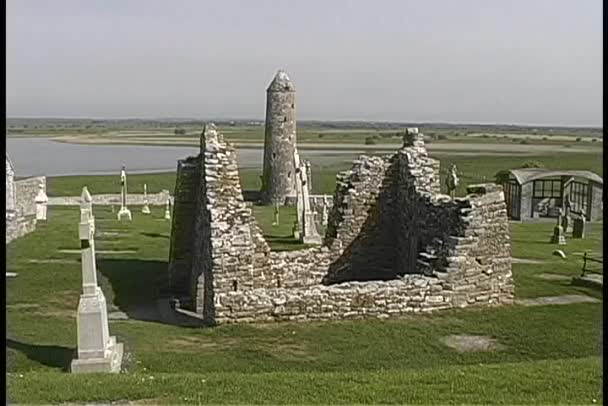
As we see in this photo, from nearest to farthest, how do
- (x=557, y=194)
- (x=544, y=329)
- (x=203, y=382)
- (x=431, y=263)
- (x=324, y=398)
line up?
(x=324, y=398), (x=203, y=382), (x=544, y=329), (x=431, y=263), (x=557, y=194)

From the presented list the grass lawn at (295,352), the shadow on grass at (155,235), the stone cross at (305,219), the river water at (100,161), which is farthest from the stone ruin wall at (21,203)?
the river water at (100,161)

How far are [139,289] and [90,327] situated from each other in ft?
19.7

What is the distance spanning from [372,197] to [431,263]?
3.15 m

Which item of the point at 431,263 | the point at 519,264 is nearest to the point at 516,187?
the point at 519,264

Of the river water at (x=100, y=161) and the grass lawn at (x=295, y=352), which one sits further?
the river water at (x=100, y=161)

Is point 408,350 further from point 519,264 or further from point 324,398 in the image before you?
point 519,264

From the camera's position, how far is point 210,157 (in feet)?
44.0

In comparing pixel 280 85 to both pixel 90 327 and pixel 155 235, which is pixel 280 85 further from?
pixel 90 327

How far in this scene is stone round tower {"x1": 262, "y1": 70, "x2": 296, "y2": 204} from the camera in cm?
3884

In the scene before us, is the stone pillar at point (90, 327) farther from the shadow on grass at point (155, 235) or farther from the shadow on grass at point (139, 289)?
the shadow on grass at point (155, 235)

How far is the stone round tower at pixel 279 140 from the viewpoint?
38.8m

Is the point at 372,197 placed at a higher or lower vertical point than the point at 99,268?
higher

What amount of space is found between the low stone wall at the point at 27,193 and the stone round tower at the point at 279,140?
12148 mm

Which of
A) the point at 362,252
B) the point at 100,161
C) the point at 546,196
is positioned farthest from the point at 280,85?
the point at 100,161
